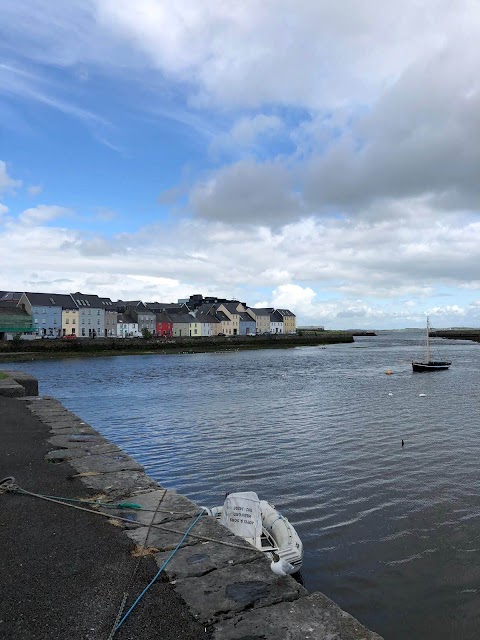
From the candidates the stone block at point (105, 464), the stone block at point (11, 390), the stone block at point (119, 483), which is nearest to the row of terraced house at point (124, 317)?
the stone block at point (11, 390)

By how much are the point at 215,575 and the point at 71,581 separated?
1443 millimetres

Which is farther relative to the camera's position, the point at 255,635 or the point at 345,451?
the point at 345,451

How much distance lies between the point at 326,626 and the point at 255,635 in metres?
0.62

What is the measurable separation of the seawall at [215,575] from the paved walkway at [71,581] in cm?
16

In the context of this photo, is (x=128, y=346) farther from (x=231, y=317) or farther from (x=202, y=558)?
(x=202, y=558)

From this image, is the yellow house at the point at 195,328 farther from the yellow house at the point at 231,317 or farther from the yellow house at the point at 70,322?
the yellow house at the point at 70,322

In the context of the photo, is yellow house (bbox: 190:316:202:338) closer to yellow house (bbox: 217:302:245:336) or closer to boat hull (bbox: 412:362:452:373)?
yellow house (bbox: 217:302:245:336)

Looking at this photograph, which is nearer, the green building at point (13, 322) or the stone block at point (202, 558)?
the stone block at point (202, 558)

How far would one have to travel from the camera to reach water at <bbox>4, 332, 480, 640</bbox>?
7941 millimetres

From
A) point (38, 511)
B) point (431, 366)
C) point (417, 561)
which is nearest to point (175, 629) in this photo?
point (38, 511)

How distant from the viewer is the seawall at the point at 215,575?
163 inches

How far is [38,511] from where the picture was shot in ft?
22.5

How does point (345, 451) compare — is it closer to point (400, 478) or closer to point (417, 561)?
point (400, 478)

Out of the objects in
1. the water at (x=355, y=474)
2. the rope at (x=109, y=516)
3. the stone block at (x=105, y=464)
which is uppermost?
the rope at (x=109, y=516)
